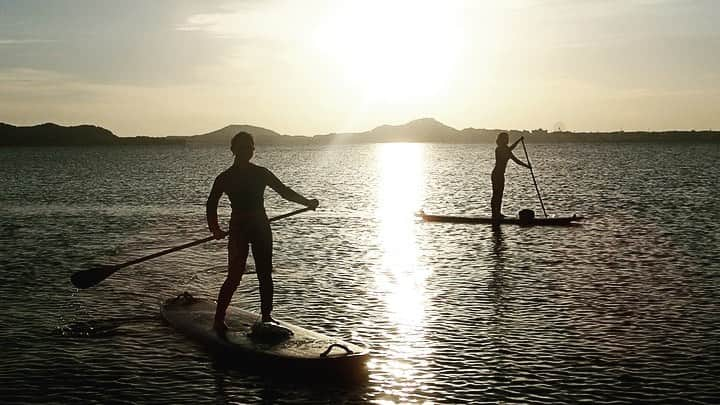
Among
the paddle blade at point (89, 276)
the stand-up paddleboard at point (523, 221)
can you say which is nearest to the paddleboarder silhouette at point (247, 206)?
the paddle blade at point (89, 276)

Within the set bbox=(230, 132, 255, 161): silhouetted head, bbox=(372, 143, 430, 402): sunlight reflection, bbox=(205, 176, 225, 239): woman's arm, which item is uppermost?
bbox=(230, 132, 255, 161): silhouetted head

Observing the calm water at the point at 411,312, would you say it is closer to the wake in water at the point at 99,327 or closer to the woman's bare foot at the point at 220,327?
the wake in water at the point at 99,327

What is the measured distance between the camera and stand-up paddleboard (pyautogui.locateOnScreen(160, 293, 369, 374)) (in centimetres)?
1083

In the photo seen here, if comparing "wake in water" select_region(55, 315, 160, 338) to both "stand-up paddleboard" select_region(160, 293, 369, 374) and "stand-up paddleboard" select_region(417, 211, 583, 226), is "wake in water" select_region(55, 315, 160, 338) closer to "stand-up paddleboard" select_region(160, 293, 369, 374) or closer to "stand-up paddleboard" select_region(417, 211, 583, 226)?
"stand-up paddleboard" select_region(160, 293, 369, 374)

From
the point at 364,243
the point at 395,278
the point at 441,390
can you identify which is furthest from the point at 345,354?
the point at 364,243

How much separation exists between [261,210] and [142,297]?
6.65 meters

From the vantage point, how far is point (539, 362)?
39.3 ft

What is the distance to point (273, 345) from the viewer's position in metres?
11.5

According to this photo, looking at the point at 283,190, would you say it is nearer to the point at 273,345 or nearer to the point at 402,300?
the point at 273,345

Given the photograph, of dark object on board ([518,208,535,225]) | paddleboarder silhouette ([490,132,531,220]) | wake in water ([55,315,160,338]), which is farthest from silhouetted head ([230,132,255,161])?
dark object on board ([518,208,535,225])

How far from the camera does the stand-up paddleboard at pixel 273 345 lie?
10828mm

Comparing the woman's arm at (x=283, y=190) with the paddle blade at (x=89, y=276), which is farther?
the paddle blade at (x=89, y=276)

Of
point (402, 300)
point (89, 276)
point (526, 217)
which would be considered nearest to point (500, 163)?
point (526, 217)

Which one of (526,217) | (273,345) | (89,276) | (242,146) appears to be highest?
(242,146)
